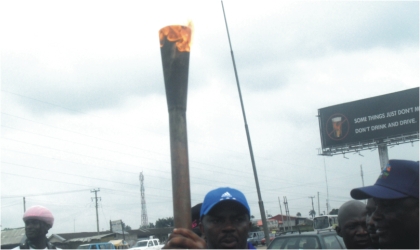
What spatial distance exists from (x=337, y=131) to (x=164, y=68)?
36864mm

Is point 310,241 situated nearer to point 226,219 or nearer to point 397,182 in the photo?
point 226,219

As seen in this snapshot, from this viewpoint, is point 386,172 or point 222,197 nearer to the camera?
point 386,172

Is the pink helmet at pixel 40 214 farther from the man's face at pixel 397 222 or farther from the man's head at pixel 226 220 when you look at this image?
the man's face at pixel 397 222

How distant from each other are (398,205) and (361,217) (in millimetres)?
1914

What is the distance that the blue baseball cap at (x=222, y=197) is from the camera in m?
2.87

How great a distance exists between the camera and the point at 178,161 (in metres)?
2.02

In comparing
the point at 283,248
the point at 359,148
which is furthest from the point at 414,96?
the point at 283,248

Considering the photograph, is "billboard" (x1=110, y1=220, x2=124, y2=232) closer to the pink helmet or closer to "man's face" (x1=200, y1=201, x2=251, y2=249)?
the pink helmet

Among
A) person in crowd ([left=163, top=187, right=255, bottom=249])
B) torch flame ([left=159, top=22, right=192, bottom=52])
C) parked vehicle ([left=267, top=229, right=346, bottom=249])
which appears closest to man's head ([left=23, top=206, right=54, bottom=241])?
person in crowd ([left=163, top=187, right=255, bottom=249])

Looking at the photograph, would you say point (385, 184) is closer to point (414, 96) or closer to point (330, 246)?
point (330, 246)

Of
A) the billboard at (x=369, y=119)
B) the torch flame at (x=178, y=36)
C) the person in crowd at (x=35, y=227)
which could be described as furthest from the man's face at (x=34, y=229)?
the billboard at (x=369, y=119)

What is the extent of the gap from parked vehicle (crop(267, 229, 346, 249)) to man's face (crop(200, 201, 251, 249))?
672 cm

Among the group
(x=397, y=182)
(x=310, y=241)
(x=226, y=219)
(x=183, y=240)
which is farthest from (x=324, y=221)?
(x=183, y=240)

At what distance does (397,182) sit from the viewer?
2.40 m
